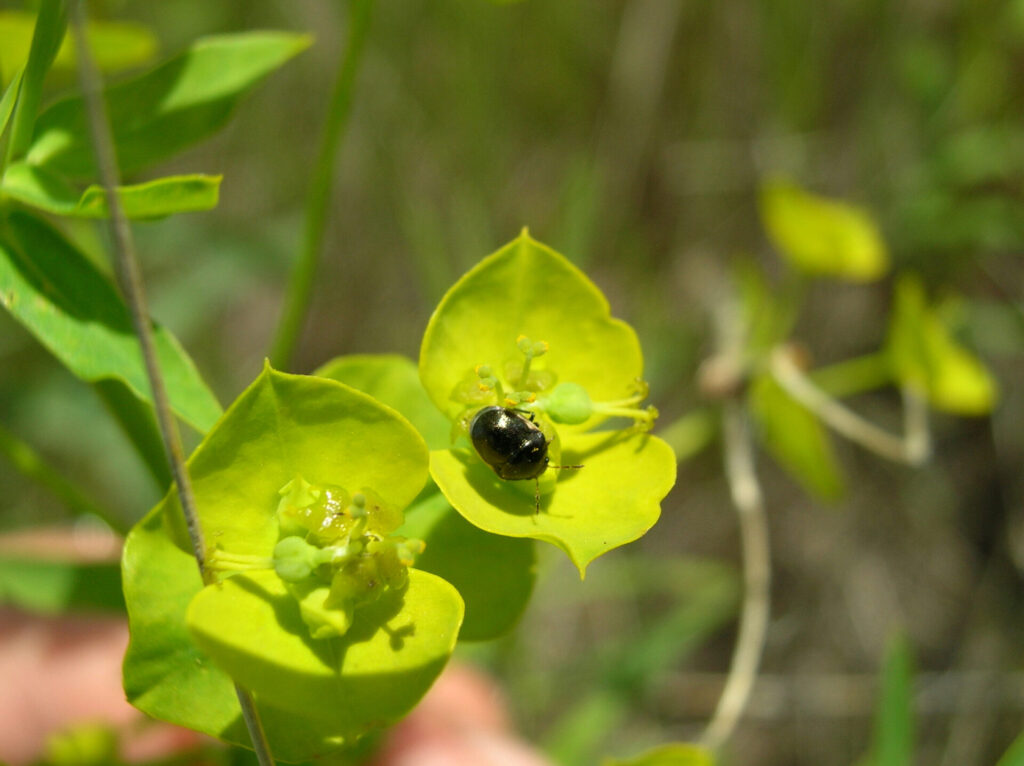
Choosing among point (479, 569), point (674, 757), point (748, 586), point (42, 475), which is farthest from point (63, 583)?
point (748, 586)

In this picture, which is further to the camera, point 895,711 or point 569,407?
point 895,711

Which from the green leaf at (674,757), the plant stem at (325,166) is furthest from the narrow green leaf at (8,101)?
the green leaf at (674,757)

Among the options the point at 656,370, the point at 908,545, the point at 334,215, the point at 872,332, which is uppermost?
the point at 334,215

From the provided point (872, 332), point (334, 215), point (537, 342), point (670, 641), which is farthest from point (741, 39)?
point (537, 342)

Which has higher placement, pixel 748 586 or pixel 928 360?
pixel 928 360

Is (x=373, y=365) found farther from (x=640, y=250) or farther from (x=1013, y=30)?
(x=1013, y=30)

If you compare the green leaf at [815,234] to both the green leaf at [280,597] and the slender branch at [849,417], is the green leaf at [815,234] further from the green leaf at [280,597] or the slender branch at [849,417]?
the green leaf at [280,597]

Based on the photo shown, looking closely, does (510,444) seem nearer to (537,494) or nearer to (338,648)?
(537,494)
